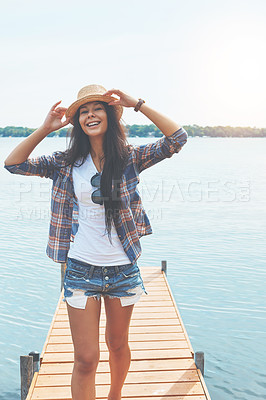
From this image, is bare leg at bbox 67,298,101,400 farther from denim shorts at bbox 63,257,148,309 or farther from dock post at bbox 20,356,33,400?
dock post at bbox 20,356,33,400

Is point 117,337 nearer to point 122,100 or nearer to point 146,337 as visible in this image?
point 122,100

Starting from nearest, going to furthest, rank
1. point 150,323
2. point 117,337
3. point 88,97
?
point 88,97
point 117,337
point 150,323

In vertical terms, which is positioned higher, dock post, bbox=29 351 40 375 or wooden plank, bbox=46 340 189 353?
dock post, bbox=29 351 40 375

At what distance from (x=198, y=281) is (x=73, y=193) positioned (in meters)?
7.82

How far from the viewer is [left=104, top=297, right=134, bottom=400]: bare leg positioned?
9.60ft

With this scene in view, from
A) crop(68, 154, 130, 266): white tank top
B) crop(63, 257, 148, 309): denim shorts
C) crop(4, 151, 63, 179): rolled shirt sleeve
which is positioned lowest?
crop(63, 257, 148, 309): denim shorts

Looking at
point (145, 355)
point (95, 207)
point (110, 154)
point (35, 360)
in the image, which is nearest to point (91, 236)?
point (95, 207)

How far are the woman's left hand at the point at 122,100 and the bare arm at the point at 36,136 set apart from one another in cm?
31

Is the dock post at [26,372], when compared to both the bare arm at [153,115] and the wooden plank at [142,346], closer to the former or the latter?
the wooden plank at [142,346]

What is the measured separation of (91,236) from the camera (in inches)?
110

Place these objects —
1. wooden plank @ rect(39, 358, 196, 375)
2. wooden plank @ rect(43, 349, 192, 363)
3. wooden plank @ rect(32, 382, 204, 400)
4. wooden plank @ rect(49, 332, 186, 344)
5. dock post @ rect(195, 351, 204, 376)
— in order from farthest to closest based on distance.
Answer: wooden plank @ rect(49, 332, 186, 344), wooden plank @ rect(43, 349, 192, 363), wooden plank @ rect(39, 358, 196, 375), dock post @ rect(195, 351, 204, 376), wooden plank @ rect(32, 382, 204, 400)

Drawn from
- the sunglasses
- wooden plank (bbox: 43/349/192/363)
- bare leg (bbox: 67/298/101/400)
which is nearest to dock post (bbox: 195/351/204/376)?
wooden plank (bbox: 43/349/192/363)

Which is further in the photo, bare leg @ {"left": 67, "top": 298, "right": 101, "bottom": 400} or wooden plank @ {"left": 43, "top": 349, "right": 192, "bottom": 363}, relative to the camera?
wooden plank @ {"left": 43, "top": 349, "right": 192, "bottom": 363}

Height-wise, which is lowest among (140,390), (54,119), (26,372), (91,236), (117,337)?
(140,390)
